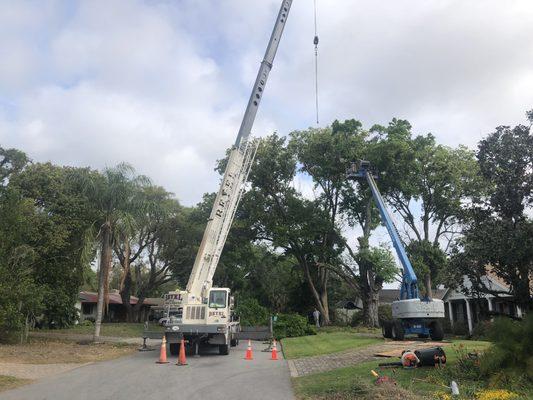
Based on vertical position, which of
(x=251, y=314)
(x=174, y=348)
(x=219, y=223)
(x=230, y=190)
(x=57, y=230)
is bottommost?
(x=174, y=348)

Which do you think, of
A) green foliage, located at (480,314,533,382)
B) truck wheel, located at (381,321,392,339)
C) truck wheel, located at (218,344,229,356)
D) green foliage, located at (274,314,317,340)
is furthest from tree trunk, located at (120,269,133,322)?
green foliage, located at (480,314,533,382)

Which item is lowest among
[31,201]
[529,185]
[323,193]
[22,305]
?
[22,305]

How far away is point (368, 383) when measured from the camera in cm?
975

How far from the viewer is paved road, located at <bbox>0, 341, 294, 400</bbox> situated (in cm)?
996

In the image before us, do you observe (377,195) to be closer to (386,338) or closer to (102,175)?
(386,338)

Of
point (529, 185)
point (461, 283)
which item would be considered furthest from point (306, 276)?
point (529, 185)

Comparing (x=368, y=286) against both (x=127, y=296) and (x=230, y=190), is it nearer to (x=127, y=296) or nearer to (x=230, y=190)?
(x=230, y=190)

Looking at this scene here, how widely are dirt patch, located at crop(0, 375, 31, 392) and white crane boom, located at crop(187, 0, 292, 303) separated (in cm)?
724

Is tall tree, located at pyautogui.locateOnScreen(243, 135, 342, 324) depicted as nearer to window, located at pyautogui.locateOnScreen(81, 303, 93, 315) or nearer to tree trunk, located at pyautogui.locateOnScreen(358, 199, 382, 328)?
tree trunk, located at pyautogui.locateOnScreen(358, 199, 382, 328)

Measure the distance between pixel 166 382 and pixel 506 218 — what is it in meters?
9.13

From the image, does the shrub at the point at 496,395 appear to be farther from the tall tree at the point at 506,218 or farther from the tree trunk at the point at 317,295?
the tree trunk at the point at 317,295

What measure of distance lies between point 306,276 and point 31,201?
75.5 feet

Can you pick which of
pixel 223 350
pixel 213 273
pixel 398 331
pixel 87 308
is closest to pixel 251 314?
pixel 398 331

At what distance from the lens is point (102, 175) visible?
22375mm
